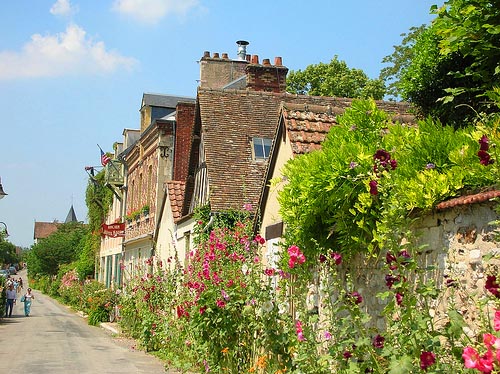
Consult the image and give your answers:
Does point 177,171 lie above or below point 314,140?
above

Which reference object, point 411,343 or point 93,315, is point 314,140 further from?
point 93,315

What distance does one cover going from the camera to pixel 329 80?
37812 millimetres

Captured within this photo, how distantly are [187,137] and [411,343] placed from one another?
21467 mm

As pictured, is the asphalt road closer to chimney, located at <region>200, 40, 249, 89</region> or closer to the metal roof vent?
chimney, located at <region>200, 40, 249, 89</region>

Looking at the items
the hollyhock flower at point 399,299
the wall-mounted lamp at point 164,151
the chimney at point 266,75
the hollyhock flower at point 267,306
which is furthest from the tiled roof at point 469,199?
the wall-mounted lamp at point 164,151

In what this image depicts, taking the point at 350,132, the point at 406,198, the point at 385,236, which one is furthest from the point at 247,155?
the point at 385,236

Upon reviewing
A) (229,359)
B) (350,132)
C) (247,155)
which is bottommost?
(229,359)

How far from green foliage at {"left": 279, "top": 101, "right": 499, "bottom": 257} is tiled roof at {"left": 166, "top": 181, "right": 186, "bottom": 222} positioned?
12821 millimetres

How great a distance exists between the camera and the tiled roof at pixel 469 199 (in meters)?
5.45

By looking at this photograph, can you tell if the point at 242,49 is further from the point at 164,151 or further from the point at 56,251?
the point at 56,251

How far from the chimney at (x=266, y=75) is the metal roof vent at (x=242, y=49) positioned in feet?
22.0

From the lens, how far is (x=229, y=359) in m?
9.52

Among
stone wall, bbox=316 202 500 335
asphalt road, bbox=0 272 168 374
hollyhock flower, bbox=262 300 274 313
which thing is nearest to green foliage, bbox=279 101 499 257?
stone wall, bbox=316 202 500 335

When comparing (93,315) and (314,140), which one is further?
(93,315)
